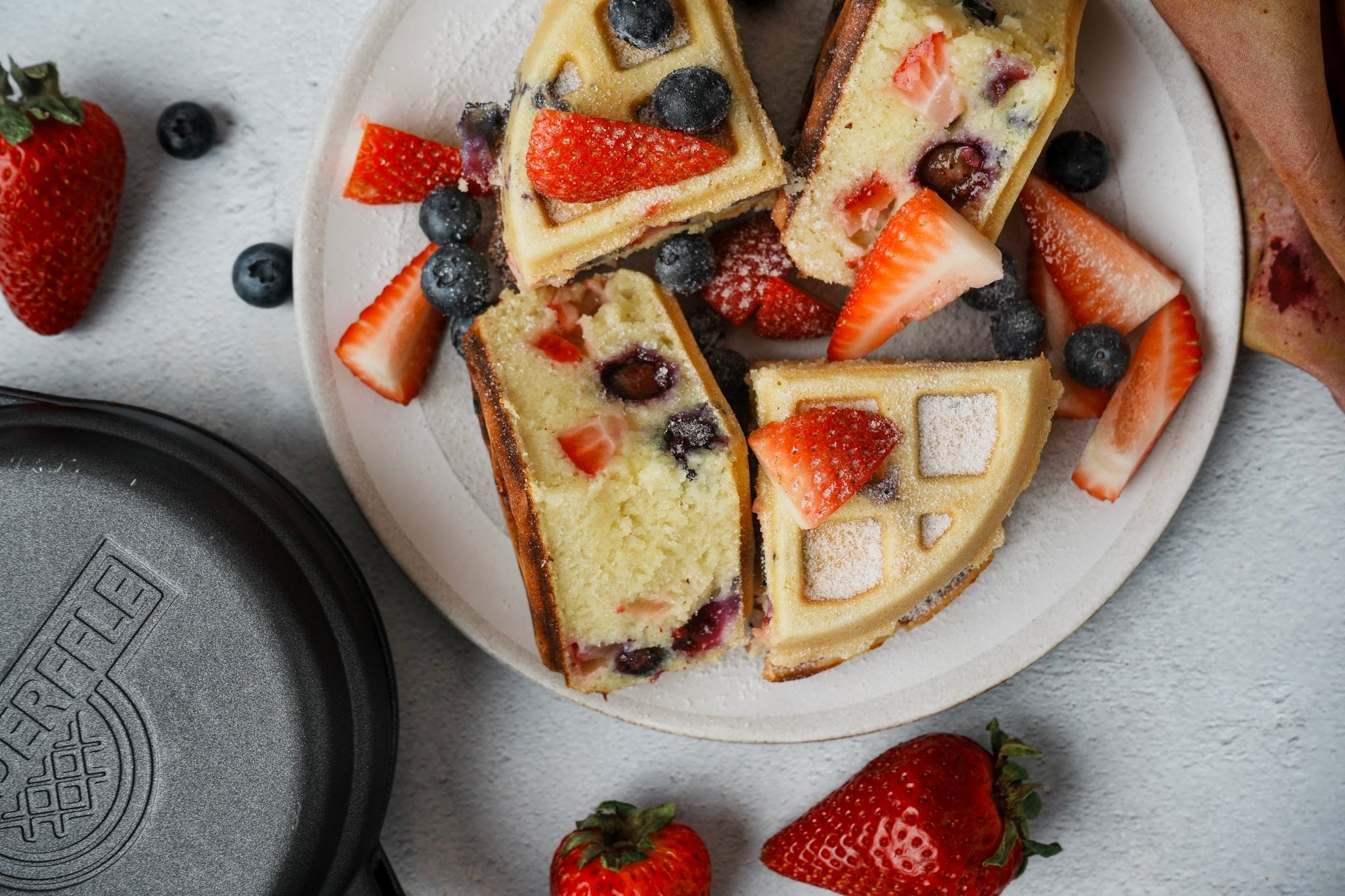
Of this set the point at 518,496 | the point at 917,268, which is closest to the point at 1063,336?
the point at 917,268

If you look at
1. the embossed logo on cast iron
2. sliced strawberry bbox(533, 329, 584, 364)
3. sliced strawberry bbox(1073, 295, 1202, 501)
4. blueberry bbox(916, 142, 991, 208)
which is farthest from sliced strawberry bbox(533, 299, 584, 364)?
sliced strawberry bbox(1073, 295, 1202, 501)

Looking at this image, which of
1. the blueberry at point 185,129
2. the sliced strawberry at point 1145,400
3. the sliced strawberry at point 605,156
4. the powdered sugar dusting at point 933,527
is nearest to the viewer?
the sliced strawberry at point 605,156

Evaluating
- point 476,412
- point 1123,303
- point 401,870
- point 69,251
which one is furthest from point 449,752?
point 1123,303

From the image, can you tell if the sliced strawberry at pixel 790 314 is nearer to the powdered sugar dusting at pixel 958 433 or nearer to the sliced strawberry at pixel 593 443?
the powdered sugar dusting at pixel 958 433

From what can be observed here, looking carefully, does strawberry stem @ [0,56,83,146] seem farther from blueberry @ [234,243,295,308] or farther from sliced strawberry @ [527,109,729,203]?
sliced strawberry @ [527,109,729,203]

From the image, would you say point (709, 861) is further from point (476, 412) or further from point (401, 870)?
point (476, 412)

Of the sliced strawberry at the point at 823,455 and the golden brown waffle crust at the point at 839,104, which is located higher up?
the golden brown waffle crust at the point at 839,104

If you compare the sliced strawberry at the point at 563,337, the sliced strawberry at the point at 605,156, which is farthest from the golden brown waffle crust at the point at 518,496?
the sliced strawberry at the point at 605,156
